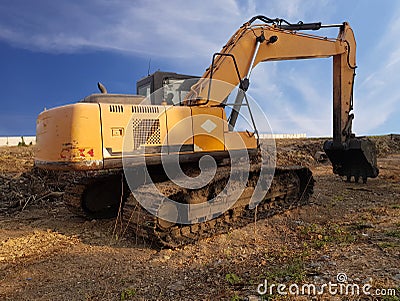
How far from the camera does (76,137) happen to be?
455 centimetres

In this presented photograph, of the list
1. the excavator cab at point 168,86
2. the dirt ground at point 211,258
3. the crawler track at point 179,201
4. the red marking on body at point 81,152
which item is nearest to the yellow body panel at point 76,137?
the red marking on body at point 81,152

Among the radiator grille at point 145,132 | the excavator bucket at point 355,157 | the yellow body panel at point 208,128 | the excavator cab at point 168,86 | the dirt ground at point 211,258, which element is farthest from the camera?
the excavator bucket at point 355,157

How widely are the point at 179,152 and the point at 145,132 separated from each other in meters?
0.67

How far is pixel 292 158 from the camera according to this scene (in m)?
16.4

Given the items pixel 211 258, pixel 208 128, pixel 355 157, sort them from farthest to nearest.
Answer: pixel 355 157 < pixel 208 128 < pixel 211 258

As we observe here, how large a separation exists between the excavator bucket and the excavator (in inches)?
89.5

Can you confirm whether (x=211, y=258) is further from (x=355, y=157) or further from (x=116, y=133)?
(x=355, y=157)

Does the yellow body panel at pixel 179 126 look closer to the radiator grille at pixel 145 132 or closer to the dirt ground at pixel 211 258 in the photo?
the radiator grille at pixel 145 132

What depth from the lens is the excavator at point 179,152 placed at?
4.71m

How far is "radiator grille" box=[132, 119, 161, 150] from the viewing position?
16.4 feet

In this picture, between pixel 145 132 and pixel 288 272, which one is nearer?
pixel 288 272

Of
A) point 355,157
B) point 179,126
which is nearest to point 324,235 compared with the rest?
point 179,126

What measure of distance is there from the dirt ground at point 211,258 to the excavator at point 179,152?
44 cm

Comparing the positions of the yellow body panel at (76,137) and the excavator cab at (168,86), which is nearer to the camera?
the yellow body panel at (76,137)
